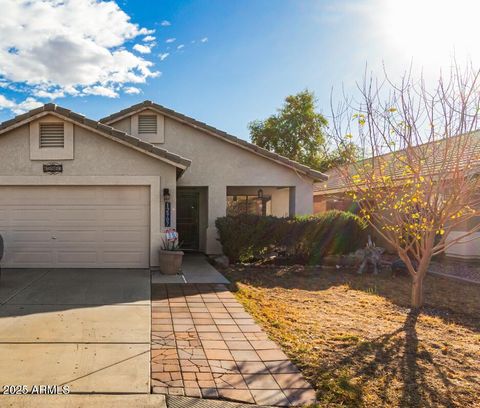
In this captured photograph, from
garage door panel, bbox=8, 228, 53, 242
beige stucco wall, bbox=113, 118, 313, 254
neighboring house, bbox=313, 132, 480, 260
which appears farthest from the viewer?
beige stucco wall, bbox=113, 118, 313, 254

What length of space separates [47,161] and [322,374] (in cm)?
864

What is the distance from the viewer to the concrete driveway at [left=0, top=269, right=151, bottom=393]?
380cm

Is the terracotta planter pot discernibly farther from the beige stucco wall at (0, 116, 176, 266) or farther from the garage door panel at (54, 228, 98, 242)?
the garage door panel at (54, 228, 98, 242)

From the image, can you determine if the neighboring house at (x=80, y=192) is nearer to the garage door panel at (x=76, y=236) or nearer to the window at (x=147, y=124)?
the garage door panel at (x=76, y=236)

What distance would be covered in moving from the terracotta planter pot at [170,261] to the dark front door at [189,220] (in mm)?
5397

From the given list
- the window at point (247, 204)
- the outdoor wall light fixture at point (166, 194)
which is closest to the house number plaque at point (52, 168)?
the outdoor wall light fixture at point (166, 194)

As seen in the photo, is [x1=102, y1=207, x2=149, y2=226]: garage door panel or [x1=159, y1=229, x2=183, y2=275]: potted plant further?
[x1=102, y1=207, x2=149, y2=226]: garage door panel

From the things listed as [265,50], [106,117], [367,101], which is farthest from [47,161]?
[367,101]

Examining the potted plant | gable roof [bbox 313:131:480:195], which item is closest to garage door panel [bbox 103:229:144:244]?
the potted plant

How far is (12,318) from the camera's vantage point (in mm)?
5629

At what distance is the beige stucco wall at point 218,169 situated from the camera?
44.4 ft

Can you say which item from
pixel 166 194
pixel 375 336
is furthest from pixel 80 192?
pixel 375 336

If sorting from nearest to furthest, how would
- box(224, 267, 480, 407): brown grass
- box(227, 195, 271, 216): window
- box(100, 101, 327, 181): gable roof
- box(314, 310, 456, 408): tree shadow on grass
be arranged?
box(314, 310, 456, 408): tree shadow on grass < box(224, 267, 480, 407): brown grass < box(100, 101, 327, 181): gable roof < box(227, 195, 271, 216): window

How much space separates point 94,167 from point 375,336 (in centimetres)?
774
